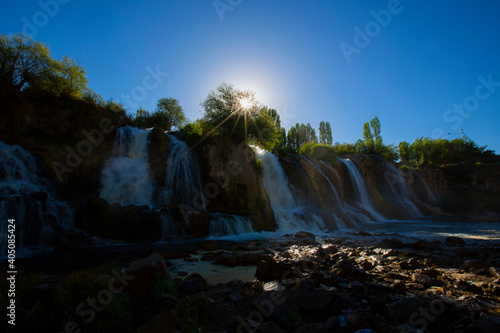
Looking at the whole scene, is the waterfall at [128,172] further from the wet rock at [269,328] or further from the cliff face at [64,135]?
the wet rock at [269,328]

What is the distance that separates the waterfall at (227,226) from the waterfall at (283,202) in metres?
3.68

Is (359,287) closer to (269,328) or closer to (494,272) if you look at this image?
(269,328)

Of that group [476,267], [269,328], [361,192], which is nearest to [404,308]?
[269,328]

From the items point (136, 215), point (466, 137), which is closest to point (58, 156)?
point (136, 215)

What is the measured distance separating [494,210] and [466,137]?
3322 cm

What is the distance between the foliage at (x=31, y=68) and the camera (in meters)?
17.2

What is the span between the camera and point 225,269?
23.5 feet

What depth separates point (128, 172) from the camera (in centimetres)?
1667

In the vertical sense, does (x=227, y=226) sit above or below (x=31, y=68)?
below

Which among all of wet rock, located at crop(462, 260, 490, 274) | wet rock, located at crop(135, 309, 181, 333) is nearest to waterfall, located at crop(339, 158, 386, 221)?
wet rock, located at crop(462, 260, 490, 274)

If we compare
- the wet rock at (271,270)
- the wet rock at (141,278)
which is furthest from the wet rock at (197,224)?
the wet rock at (141,278)

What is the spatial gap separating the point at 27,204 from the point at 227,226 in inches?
415

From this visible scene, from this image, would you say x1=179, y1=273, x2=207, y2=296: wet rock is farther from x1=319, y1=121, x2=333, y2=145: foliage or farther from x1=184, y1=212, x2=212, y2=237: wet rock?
x1=319, y1=121, x2=333, y2=145: foliage

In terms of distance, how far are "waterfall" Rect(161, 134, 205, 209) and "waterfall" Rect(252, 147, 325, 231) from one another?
24.3 feet
